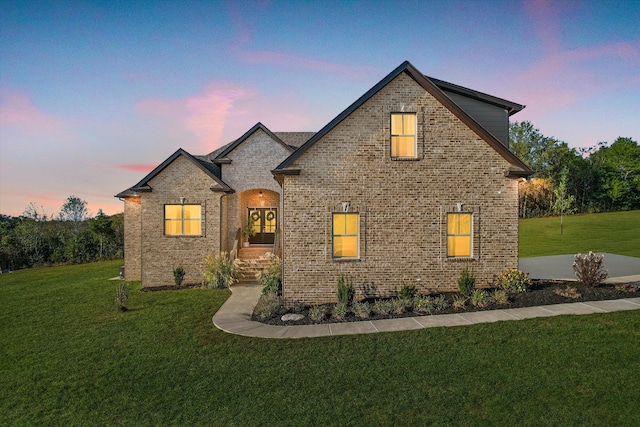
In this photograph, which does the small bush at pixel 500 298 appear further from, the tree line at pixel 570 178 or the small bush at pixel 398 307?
the tree line at pixel 570 178

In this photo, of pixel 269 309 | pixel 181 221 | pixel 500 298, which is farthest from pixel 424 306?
pixel 181 221

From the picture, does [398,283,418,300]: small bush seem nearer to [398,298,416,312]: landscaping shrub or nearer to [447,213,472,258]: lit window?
[398,298,416,312]: landscaping shrub

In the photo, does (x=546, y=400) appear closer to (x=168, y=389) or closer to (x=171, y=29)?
(x=168, y=389)

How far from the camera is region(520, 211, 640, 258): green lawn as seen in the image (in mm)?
26342

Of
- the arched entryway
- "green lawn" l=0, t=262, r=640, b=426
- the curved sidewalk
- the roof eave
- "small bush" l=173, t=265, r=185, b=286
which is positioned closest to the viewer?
"green lawn" l=0, t=262, r=640, b=426

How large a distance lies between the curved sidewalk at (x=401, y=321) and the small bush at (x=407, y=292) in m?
1.40

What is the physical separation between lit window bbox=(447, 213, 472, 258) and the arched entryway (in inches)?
380

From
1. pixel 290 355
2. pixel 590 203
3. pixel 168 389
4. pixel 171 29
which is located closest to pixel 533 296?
pixel 290 355

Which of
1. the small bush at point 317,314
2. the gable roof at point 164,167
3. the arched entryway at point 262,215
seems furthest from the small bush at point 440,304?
the gable roof at point 164,167

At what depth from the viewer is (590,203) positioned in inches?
2016

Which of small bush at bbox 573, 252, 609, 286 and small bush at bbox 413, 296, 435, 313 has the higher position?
small bush at bbox 573, 252, 609, 286

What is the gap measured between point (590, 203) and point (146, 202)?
60500 mm

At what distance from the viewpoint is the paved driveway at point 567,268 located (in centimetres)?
1480

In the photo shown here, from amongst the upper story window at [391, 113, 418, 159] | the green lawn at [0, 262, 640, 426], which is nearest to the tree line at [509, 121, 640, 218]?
the upper story window at [391, 113, 418, 159]
